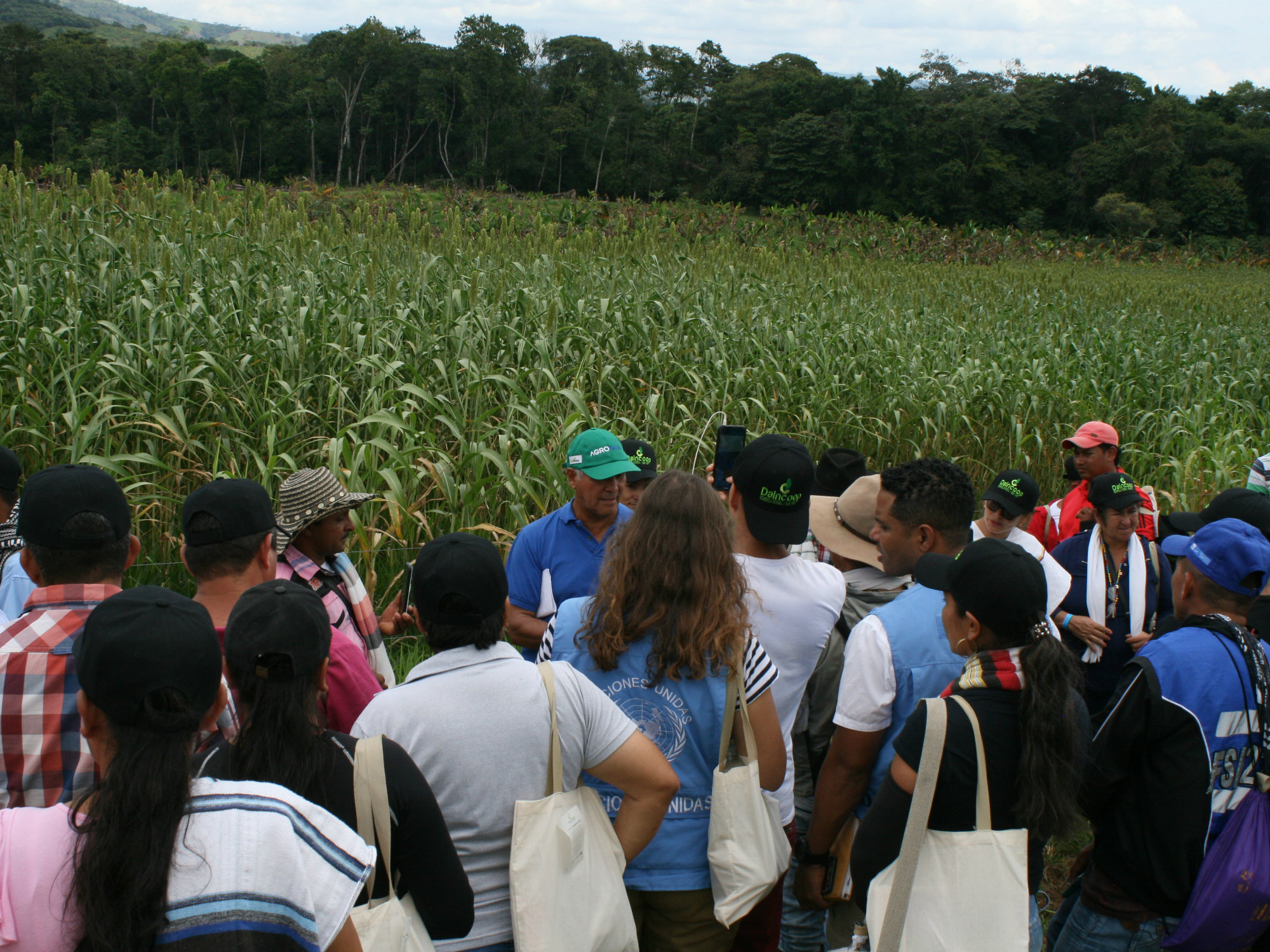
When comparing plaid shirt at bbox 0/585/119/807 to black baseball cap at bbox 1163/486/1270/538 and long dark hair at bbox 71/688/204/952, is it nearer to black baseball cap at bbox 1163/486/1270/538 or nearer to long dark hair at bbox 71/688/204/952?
long dark hair at bbox 71/688/204/952

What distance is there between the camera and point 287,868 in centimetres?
122

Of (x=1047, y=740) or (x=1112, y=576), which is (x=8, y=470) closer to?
(x=1047, y=740)

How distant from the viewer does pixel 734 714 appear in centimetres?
205

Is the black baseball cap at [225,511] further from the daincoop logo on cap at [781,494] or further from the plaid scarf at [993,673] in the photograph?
the plaid scarf at [993,673]

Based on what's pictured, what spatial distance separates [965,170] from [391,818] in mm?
63218

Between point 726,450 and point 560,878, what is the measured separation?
2049mm

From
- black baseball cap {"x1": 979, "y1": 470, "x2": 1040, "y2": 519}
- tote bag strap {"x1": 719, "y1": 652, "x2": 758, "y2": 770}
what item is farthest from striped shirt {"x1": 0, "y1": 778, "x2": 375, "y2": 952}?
black baseball cap {"x1": 979, "y1": 470, "x2": 1040, "y2": 519}

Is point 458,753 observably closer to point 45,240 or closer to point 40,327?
point 40,327

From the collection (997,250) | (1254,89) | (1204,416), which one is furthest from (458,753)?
(1254,89)

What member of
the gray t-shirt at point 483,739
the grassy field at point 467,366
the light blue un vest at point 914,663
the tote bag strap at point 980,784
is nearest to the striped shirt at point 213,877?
the gray t-shirt at point 483,739

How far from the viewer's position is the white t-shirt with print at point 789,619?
2.36m

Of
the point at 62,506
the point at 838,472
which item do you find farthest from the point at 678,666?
the point at 838,472

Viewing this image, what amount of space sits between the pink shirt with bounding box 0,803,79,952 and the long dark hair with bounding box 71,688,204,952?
24 millimetres

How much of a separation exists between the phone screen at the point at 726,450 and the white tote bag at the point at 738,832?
1548mm
